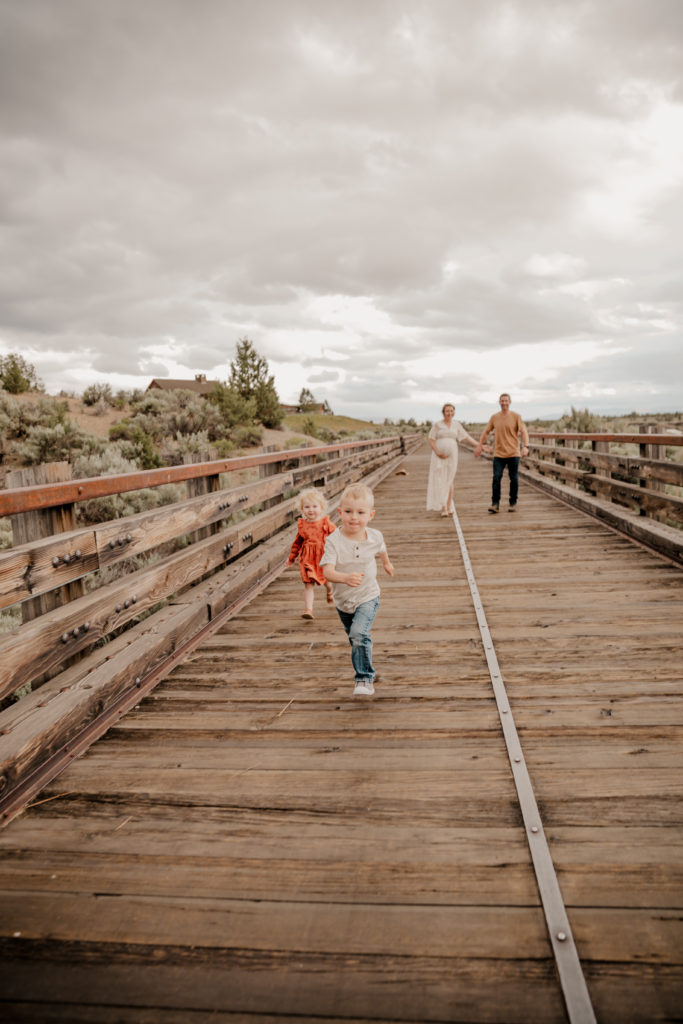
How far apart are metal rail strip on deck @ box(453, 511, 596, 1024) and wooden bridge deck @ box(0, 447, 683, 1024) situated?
0.03 meters

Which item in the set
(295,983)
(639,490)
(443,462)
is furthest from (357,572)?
(443,462)

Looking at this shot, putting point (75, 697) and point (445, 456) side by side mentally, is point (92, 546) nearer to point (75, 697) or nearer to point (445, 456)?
point (75, 697)

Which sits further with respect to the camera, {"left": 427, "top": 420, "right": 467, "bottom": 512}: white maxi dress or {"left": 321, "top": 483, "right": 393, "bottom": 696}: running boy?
{"left": 427, "top": 420, "right": 467, "bottom": 512}: white maxi dress

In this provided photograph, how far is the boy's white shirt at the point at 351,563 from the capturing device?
370cm

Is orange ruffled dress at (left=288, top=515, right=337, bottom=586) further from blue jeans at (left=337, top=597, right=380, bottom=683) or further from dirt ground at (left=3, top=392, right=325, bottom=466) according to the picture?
dirt ground at (left=3, top=392, right=325, bottom=466)

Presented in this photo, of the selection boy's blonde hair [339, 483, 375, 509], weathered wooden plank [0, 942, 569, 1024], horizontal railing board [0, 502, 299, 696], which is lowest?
weathered wooden plank [0, 942, 569, 1024]

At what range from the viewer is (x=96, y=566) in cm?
350

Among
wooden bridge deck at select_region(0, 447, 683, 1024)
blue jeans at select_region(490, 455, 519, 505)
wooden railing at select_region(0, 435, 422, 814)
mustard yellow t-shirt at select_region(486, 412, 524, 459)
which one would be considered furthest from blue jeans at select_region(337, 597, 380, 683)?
blue jeans at select_region(490, 455, 519, 505)

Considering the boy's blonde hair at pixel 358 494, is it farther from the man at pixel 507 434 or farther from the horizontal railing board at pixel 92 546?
the man at pixel 507 434

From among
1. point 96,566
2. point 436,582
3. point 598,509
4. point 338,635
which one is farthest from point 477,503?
point 96,566

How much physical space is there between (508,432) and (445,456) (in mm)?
1071

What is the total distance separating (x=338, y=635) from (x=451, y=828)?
2433mm

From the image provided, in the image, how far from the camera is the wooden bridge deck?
1.65 metres

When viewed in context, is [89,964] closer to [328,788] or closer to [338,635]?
[328,788]
